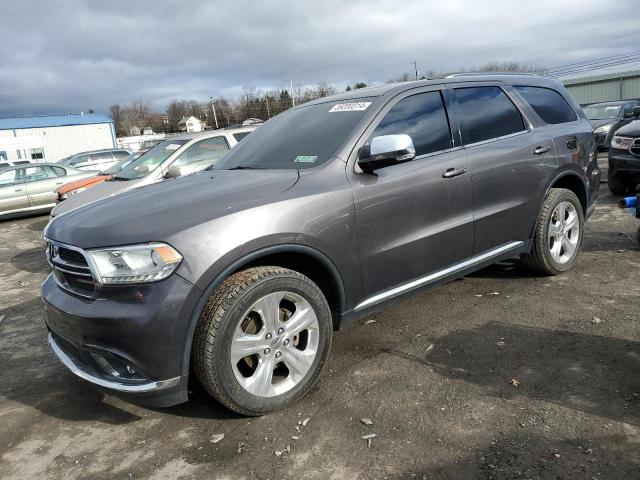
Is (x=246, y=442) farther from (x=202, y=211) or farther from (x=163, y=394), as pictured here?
(x=202, y=211)

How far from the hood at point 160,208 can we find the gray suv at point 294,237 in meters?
0.01

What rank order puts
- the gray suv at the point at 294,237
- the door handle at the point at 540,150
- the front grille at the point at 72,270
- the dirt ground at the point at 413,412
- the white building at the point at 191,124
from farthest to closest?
the white building at the point at 191,124, the door handle at the point at 540,150, the front grille at the point at 72,270, the gray suv at the point at 294,237, the dirt ground at the point at 413,412

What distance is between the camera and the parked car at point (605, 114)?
46.1 ft

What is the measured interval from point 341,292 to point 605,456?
1570 millimetres

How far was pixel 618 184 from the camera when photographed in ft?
23.3

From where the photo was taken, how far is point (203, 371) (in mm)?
2561

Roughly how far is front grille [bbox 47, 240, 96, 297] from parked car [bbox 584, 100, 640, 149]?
574 inches

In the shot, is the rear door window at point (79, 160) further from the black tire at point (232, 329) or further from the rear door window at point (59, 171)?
the black tire at point (232, 329)

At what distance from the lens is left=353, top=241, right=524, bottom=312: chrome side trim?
3.27 meters

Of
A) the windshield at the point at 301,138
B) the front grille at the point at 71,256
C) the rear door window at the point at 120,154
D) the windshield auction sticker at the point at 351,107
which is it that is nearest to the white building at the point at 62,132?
the rear door window at the point at 120,154

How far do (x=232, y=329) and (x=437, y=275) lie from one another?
170 cm

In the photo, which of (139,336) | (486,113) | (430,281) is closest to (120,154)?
(486,113)

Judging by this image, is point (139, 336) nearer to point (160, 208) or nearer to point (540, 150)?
point (160, 208)

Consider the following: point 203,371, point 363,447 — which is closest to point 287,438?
point 363,447
